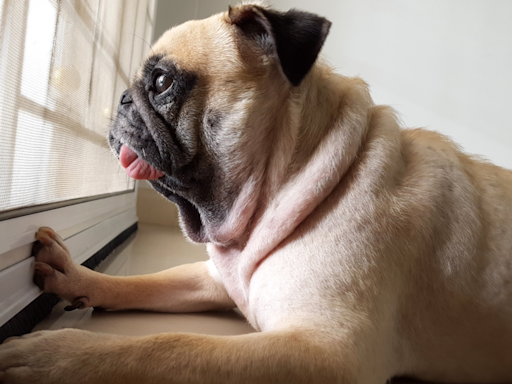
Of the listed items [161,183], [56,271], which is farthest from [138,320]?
[161,183]

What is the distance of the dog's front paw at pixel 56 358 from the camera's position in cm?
61

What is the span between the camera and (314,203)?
0.93 m

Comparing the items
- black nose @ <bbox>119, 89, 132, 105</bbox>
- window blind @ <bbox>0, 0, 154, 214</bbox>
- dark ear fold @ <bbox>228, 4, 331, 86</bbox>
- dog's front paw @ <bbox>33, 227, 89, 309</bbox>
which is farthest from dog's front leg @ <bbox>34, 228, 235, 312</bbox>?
dark ear fold @ <bbox>228, 4, 331, 86</bbox>

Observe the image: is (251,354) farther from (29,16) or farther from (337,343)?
(29,16)

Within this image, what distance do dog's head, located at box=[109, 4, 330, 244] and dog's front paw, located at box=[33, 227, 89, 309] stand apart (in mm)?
286

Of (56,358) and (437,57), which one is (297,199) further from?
(437,57)

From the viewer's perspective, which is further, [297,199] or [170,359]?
[297,199]

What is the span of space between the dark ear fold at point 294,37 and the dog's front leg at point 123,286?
658mm

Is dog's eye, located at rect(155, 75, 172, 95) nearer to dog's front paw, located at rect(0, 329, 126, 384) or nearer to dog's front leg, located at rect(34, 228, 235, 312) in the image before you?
dog's front leg, located at rect(34, 228, 235, 312)

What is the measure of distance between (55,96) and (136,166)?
272 millimetres

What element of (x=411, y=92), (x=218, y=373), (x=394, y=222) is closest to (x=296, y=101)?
(x=394, y=222)

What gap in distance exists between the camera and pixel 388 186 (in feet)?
3.10

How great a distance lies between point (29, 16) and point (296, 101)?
0.58 metres

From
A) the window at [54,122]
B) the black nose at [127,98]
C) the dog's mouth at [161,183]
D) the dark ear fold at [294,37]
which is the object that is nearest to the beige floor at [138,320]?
the window at [54,122]
